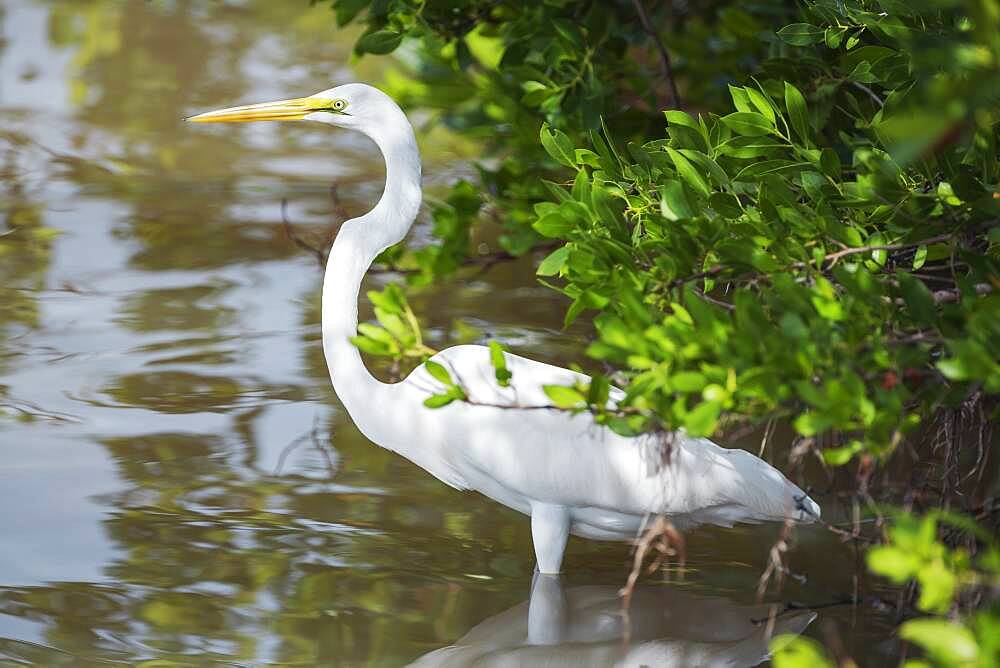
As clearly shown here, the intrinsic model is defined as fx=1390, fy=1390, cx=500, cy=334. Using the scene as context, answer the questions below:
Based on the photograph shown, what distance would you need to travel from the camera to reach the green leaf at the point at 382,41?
4.10 meters

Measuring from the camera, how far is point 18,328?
5531mm

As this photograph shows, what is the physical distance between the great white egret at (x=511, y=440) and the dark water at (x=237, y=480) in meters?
0.28

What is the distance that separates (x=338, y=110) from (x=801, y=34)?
123cm

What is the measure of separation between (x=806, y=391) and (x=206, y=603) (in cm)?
186

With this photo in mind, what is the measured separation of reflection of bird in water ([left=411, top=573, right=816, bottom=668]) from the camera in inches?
131

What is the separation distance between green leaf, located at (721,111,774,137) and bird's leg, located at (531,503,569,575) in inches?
41.5

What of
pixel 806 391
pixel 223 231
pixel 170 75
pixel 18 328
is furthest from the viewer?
pixel 170 75

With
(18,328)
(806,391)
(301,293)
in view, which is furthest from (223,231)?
(806,391)

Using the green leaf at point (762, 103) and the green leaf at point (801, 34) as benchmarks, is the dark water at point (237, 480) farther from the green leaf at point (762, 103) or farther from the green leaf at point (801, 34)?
the green leaf at point (801, 34)

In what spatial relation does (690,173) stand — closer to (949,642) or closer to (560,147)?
(560,147)

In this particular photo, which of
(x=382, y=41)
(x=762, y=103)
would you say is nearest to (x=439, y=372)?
(x=762, y=103)

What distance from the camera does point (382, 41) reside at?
13.5 ft

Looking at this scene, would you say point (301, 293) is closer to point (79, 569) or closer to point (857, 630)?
point (79, 569)

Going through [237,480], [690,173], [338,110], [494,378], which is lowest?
[237,480]
